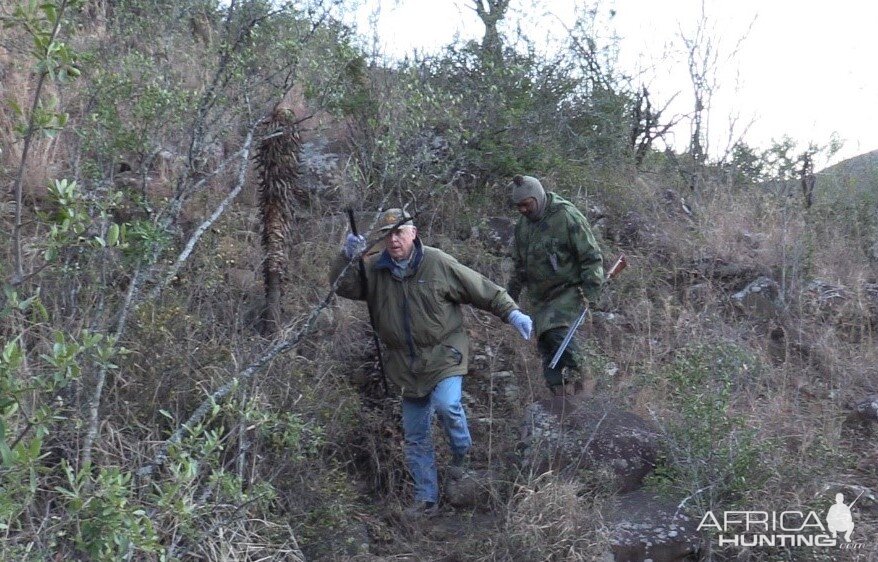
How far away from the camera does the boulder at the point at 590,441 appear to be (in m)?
5.82

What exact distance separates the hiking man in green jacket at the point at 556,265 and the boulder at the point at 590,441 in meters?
0.31

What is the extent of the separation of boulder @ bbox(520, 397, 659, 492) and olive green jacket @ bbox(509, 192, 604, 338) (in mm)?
651

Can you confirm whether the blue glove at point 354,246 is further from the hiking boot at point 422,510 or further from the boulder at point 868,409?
the boulder at point 868,409

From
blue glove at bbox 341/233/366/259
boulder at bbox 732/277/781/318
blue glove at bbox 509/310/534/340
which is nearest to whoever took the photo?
blue glove at bbox 341/233/366/259

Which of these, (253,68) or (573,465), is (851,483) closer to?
→ (573,465)

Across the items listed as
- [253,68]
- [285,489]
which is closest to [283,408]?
[285,489]

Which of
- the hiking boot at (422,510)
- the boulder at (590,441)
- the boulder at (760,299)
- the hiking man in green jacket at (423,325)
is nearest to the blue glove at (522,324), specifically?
the hiking man in green jacket at (423,325)

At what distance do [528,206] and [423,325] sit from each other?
1.39 meters

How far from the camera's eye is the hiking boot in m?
5.79

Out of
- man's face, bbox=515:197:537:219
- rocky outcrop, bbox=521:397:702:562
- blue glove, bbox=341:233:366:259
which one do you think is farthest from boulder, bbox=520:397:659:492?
blue glove, bbox=341:233:366:259

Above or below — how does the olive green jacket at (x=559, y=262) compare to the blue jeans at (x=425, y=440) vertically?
above

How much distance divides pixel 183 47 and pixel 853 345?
7073 millimetres

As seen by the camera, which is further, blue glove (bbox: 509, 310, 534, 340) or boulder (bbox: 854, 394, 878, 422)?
boulder (bbox: 854, 394, 878, 422)

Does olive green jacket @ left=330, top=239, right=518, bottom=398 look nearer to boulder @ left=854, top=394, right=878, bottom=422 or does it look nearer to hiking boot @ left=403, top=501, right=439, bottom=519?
hiking boot @ left=403, top=501, right=439, bottom=519
